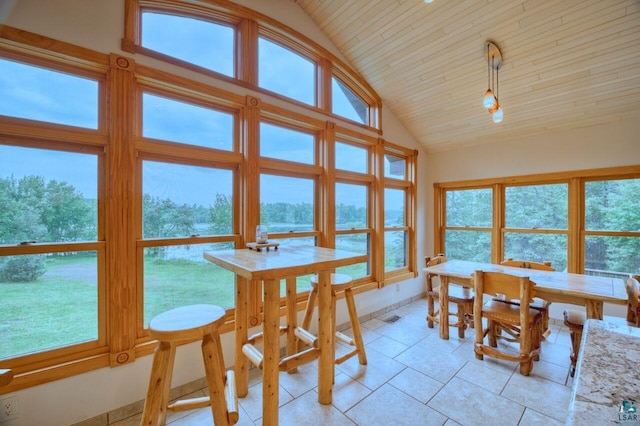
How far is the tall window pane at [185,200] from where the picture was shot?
6.72ft

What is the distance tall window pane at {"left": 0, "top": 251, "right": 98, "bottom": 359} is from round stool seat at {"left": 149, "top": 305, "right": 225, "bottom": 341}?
82cm

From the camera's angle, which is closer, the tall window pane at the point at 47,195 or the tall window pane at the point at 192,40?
the tall window pane at the point at 47,195

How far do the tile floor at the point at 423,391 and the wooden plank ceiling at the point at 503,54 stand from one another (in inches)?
106

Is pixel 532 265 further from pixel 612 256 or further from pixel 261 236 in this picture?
pixel 261 236

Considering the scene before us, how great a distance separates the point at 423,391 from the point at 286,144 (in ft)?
8.48

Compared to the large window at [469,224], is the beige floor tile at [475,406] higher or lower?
lower

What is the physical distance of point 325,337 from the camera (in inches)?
73.2

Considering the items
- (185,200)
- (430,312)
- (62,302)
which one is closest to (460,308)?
(430,312)

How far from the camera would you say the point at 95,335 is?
6.00 feet

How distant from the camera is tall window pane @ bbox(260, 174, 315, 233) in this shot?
266 centimetres

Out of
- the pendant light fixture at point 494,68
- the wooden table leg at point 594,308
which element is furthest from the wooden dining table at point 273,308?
the wooden table leg at point 594,308

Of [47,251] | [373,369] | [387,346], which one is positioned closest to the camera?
[47,251]

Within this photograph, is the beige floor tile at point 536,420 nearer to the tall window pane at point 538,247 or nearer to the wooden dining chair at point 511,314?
the wooden dining chair at point 511,314

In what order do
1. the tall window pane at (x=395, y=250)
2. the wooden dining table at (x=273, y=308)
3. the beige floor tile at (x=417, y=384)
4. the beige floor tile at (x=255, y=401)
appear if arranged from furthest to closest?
the tall window pane at (x=395, y=250) → the beige floor tile at (x=417, y=384) → the beige floor tile at (x=255, y=401) → the wooden dining table at (x=273, y=308)
